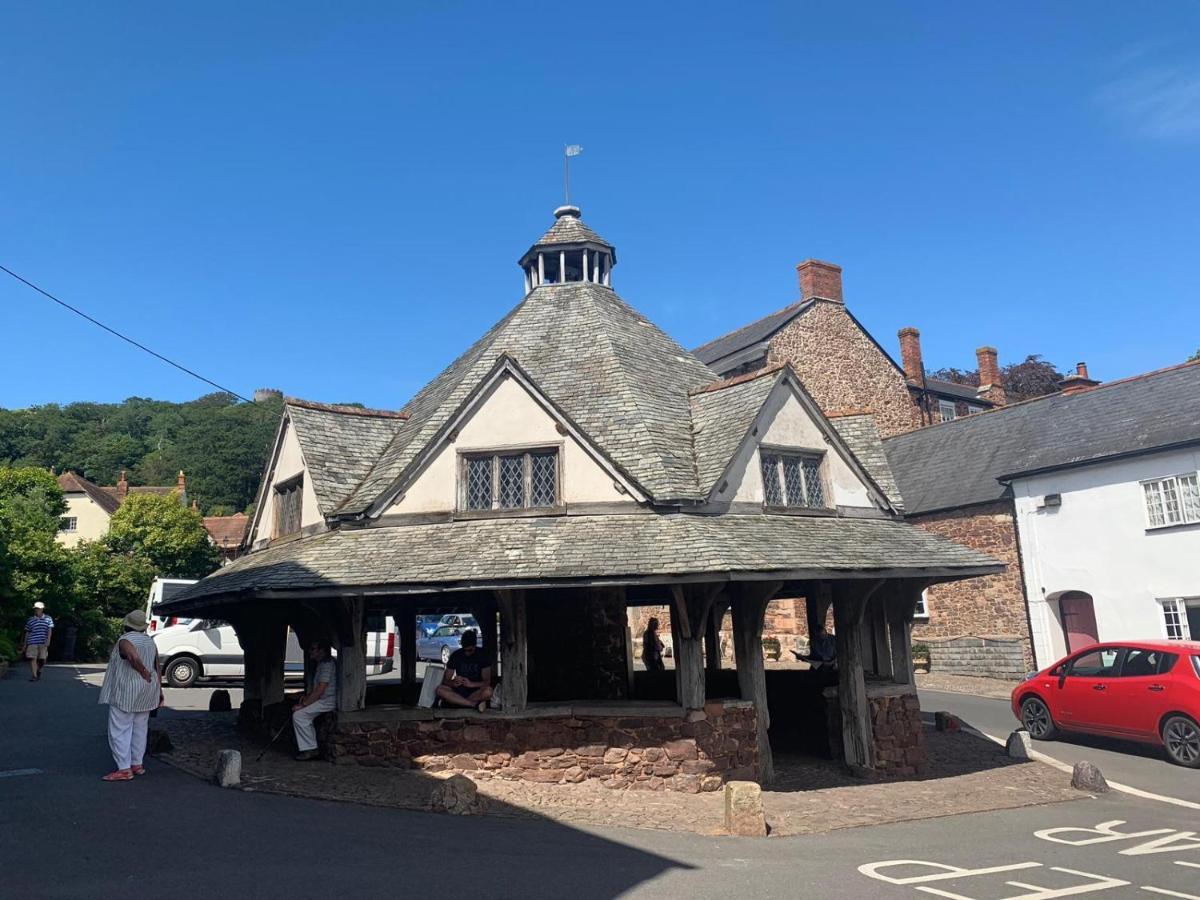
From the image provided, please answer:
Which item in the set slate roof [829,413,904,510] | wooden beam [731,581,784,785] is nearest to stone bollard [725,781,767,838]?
wooden beam [731,581,784,785]

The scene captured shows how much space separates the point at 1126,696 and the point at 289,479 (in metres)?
13.5

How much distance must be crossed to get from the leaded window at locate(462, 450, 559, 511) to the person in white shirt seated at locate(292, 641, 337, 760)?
2817 mm

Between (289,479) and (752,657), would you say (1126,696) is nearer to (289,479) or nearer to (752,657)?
(752,657)

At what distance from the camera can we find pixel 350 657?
36.3 ft

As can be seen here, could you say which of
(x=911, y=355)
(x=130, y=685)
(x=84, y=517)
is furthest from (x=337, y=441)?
(x=84, y=517)

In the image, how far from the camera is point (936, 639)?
84.4 ft

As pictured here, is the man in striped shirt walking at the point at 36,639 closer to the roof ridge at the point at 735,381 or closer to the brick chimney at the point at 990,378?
the roof ridge at the point at 735,381

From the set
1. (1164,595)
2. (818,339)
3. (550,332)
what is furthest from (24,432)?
(1164,595)

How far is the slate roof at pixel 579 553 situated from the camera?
395 inches

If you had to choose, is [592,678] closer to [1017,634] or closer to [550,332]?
[550,332]

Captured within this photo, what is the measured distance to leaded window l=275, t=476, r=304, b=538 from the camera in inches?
545

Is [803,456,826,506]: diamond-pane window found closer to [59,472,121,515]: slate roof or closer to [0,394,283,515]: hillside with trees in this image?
[59,472,121,515]: slate roof

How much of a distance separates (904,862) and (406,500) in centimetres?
767

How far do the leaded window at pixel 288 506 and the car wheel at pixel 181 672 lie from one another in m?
9.59
